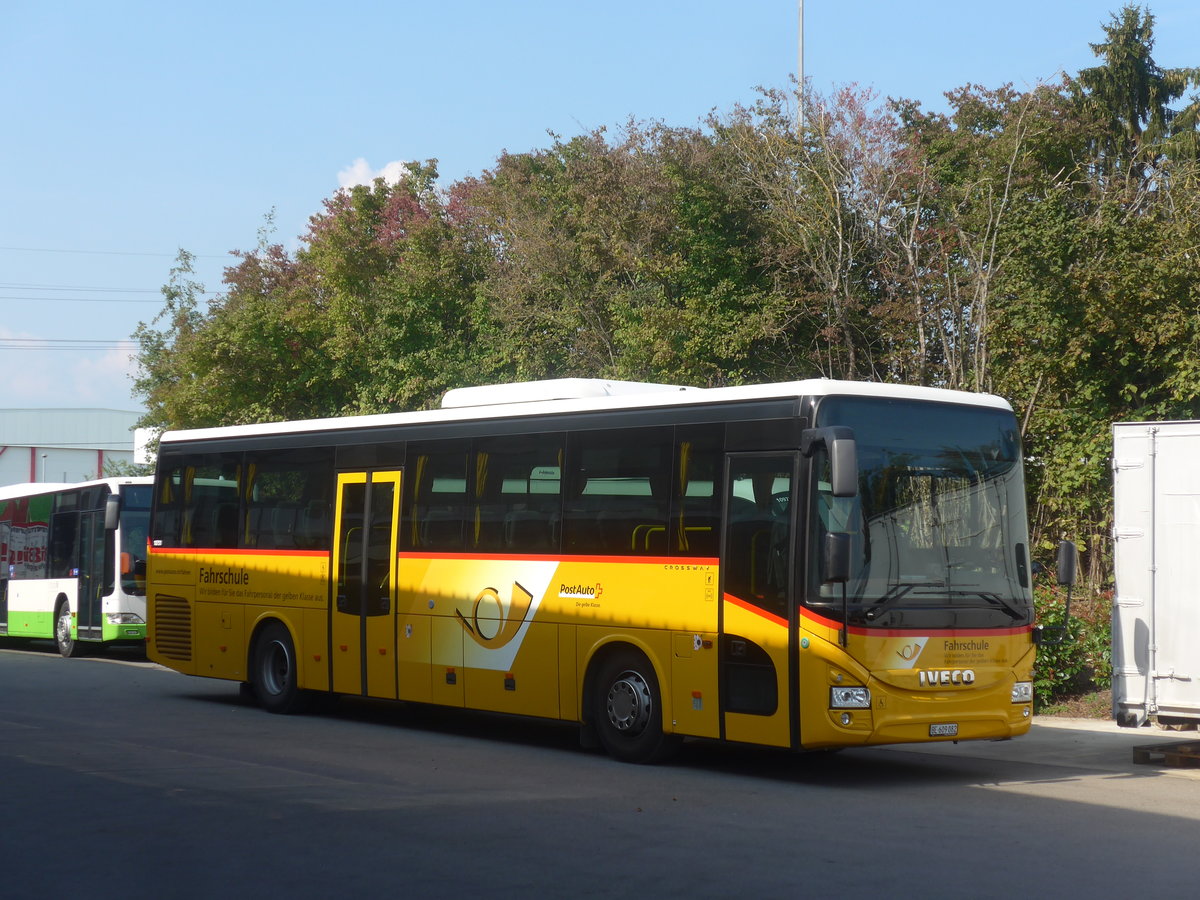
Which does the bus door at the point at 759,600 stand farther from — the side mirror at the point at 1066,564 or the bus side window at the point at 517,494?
the side mirror at the point at 1066,564

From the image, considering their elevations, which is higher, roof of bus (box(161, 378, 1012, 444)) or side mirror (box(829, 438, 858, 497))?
roof of bus (box(161, 378, 1012, 444))

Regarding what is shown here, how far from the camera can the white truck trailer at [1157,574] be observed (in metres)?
12.3

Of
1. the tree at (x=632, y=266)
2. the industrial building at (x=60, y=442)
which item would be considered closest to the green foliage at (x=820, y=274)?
the tree at (x=632, y=266)

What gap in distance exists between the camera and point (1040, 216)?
22500 mm

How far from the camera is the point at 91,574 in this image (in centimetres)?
2588

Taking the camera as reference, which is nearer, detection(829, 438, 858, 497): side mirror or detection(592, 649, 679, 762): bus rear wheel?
detection(829, 438, 858, 497): side mirror

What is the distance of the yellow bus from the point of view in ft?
36.0

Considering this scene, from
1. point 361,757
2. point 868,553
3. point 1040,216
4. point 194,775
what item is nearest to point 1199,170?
point 1040,216

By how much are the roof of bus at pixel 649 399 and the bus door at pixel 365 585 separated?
732 mm

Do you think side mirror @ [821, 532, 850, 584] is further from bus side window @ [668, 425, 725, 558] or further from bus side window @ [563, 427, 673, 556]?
bus side window @ [563, 427, 673, 556]

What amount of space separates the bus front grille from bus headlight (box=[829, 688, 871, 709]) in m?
10.00

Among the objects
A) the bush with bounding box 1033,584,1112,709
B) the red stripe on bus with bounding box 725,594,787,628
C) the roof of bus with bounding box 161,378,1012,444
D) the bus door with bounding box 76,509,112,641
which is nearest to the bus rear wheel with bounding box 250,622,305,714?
the roof of bus with bounding box 161,378,1012,444

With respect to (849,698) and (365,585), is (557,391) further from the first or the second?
(849,698)

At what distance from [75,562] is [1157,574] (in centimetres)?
2006
